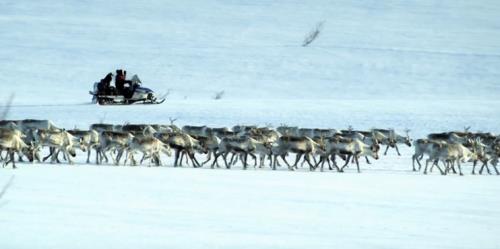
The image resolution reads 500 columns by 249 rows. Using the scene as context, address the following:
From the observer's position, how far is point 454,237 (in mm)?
11344

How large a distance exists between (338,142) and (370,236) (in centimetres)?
914

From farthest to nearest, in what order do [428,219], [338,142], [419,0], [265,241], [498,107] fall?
[419,0] → [498,107] → [338,142] → [428,219] → [265,241]

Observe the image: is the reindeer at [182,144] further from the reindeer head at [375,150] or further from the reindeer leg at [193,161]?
the reindeer head at [375,150]

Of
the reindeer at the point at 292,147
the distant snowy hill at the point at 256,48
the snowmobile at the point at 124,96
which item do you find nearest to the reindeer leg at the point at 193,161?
the reindeer at the point at 292,147

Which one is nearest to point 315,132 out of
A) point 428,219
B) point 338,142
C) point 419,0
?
point 338,142

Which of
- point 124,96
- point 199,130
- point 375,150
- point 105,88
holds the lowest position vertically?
point 375,150

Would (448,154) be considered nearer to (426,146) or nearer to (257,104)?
(426,146)

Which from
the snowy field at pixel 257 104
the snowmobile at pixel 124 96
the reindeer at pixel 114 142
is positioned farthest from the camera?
the snowmobile at pixel 124 96

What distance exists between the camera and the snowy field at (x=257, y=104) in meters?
11.4

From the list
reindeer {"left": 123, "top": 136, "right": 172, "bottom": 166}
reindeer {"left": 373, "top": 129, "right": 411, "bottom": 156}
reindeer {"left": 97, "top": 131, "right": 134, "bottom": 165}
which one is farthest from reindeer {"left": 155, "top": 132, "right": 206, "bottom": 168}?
reindeer {"left": 373, "top": 129, "right": 411, "bottom": 156}

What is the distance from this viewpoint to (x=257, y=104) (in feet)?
120

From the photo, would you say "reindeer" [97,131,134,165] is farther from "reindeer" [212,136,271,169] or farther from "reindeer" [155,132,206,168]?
"reindeer" [212,136,271,169]

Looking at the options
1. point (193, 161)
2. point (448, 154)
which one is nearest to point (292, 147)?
point (193, 161)

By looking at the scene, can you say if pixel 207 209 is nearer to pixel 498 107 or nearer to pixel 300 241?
pixel 300 241
